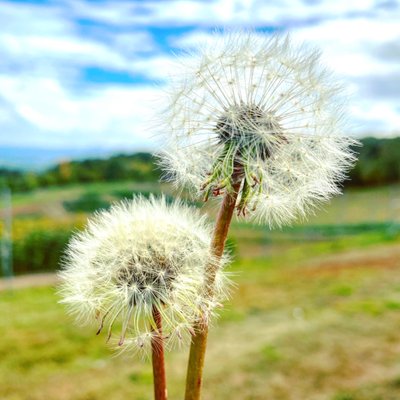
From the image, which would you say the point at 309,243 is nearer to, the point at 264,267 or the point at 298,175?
the point at 264,267

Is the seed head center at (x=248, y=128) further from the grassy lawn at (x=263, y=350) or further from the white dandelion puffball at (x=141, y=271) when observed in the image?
the grassy lawn at (x=263, y=350)

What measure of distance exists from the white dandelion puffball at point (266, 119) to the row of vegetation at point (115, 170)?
16813 millimetres

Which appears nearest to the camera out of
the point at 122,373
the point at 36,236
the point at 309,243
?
the point at 122,373

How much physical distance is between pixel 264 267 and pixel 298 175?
1192 centimetres

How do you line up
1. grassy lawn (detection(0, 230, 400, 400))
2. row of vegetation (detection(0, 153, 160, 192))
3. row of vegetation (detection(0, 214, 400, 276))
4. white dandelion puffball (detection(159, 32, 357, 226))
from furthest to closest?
row of vegetation (detection(0, 153, 160, 192)), row of vegetation (detection(0, 214, 400, 276)), grassy lawn (detection(0, 230, 400, 400)), white dandelion puffball (detection(159, 32, 357, 226))

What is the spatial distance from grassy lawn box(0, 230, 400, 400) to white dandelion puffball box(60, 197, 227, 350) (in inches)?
127

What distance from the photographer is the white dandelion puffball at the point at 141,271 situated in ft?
2.24

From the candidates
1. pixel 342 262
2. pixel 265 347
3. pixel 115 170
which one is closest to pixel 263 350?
pixel 265 347


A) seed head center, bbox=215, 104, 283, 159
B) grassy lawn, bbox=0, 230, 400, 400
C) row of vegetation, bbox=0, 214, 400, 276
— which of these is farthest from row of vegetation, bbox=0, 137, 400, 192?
seed head center, bbox=215, 104, 283, 159

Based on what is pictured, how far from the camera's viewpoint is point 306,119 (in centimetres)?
75

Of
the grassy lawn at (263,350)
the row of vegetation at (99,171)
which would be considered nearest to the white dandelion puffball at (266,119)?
the grassy lawn at (263,350)

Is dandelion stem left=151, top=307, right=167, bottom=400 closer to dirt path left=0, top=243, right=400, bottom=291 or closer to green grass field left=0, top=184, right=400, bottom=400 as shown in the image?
green grass field left=0, top=184, right=400, bottom=400

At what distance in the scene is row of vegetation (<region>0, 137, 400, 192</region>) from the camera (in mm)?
18062

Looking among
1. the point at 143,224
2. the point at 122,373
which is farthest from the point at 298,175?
the point at 122,373
